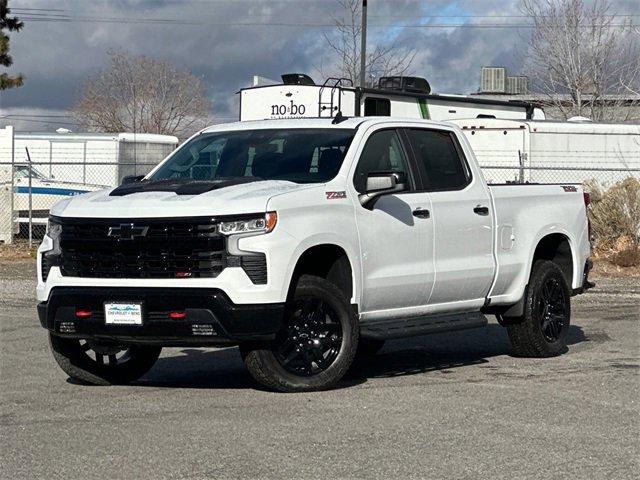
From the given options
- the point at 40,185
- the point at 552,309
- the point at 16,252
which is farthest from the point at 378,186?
the point at 40,185

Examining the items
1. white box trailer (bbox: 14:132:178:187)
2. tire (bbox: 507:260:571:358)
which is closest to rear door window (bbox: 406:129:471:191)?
tire (bbox: 507:260:571:358)

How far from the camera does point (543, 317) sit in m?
11.3

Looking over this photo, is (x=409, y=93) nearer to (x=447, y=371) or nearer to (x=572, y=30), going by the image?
(x=447, y=371)

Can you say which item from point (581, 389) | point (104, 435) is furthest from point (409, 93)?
point (104, 435)

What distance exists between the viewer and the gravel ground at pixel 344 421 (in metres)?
6.67

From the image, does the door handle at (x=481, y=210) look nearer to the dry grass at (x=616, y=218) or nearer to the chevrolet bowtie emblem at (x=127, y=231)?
the chevrolet bowtie emblem at (x=127, y=231)

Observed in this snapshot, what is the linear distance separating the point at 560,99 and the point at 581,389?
4098 centimetres

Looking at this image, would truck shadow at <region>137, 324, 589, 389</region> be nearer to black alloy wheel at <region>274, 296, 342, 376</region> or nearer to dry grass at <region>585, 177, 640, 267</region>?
black alloy wheel at <region>274, 296, 342, 376</region>

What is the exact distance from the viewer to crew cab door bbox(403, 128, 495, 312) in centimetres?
1012

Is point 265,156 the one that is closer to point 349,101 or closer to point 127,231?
point 127,231

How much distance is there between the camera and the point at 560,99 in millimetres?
49125

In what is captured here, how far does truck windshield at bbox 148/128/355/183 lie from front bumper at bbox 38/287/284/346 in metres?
1.33

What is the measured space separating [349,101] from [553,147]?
4.90 metres

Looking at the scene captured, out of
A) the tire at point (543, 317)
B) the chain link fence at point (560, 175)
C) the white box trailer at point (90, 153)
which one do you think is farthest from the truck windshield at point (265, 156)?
the white box trailer at point (90, 153)
